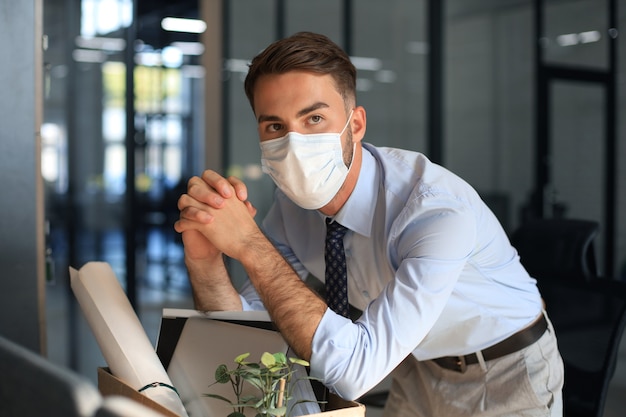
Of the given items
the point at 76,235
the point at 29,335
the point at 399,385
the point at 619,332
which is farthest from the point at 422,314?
the point at 76,235

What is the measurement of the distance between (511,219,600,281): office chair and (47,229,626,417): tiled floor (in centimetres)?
170

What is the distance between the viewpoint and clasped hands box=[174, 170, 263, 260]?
121 centimetres

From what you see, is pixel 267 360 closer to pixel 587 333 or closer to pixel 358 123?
pixel 358 123

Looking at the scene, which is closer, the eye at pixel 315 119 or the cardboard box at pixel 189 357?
the cardboard box at pixel 189 357

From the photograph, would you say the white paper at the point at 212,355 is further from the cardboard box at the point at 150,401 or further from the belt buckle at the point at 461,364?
the belt buckle at the point at 461,364

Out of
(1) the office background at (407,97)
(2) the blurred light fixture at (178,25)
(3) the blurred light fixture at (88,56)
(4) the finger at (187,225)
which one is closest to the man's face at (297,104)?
(4) the finger at (187,225)

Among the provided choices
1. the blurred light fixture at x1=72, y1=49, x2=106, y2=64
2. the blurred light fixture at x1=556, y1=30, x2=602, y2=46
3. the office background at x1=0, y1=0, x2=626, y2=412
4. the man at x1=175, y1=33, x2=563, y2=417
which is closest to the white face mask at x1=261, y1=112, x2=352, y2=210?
the man at x1=175, y1=33, x2=563, y2=417

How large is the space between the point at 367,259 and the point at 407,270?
0.31 meters

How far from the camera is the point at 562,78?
5.77 meters

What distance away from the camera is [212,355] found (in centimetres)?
117

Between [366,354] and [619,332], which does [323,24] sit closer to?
[619,332]

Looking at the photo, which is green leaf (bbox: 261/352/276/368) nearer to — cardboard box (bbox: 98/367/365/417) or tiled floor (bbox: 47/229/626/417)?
cardboard box (bbox: 98/367/365/417)

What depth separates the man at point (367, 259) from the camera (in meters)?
1.14

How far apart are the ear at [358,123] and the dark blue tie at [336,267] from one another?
186 millimetres
